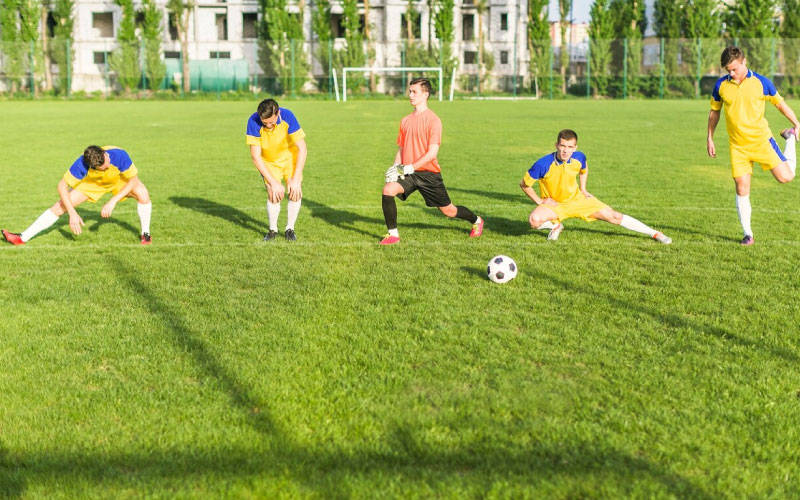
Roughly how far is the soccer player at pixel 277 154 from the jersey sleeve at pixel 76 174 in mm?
1650

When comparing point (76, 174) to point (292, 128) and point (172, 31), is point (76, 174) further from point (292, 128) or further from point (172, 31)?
point (172, 31)

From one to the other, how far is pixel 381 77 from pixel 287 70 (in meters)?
6.29

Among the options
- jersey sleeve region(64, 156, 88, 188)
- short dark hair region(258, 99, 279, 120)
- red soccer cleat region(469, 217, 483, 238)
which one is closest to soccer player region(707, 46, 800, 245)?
red soccer cleat region(469, 217, 483, 238)

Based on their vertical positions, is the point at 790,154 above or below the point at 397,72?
below

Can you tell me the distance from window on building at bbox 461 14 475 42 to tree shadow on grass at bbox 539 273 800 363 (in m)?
55.4

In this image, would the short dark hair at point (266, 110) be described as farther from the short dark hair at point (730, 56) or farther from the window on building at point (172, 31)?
the window on building at point (172, 31)

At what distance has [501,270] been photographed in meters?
5.98

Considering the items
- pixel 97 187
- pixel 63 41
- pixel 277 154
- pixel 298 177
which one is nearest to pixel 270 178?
pixel 298 177

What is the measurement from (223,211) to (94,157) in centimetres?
271

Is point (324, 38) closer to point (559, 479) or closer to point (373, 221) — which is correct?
point (373, 221)

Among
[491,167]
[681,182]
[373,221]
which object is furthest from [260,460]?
[491,167]

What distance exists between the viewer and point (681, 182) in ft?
38.2

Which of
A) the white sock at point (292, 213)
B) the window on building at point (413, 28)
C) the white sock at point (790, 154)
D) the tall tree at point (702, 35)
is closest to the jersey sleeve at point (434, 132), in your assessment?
the white sock at point (292, 213)

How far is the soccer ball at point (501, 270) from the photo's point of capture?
19.6 feet
